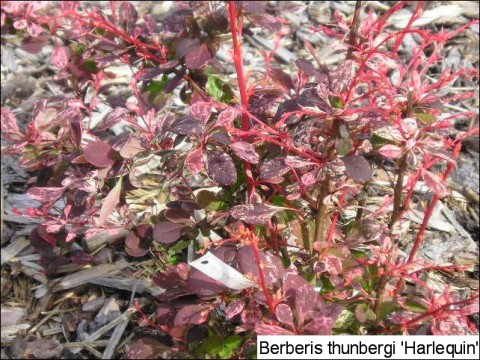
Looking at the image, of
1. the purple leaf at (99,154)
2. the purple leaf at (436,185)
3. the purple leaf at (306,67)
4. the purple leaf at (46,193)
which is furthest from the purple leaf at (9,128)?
the purple leaf at (436,185)

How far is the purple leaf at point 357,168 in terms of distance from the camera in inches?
52.9

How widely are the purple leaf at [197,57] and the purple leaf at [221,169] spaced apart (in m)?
0.34

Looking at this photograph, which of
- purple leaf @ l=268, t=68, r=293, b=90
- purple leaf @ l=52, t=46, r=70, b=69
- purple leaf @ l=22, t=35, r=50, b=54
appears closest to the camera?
purple leaf @ l=268, t=68, r=293, b=90

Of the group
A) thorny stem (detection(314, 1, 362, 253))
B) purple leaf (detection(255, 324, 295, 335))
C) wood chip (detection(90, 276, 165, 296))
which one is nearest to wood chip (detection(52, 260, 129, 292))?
wood chip (detection(90, 276, 165, 296))

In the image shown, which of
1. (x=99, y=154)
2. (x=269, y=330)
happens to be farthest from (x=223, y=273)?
(x=99, y=154)

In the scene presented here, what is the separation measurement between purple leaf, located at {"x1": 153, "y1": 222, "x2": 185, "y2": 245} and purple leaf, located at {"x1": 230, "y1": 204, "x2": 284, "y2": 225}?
221 mm

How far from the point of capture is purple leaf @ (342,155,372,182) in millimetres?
1345

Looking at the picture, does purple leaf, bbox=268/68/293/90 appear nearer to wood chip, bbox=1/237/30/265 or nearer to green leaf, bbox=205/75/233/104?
green leaf, bbox=205/75/233/104

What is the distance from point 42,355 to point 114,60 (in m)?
0.94

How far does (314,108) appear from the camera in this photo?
1.36 metres

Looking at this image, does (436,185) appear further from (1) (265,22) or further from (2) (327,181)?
(1) (265,22)

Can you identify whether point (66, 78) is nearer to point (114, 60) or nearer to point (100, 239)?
point (114, 60)

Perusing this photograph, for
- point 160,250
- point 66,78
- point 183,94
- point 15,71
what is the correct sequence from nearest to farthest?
point 160,250 < point 183,94 < point 66,78 < point 15,71

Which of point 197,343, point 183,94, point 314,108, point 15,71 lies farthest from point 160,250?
point 15,71
